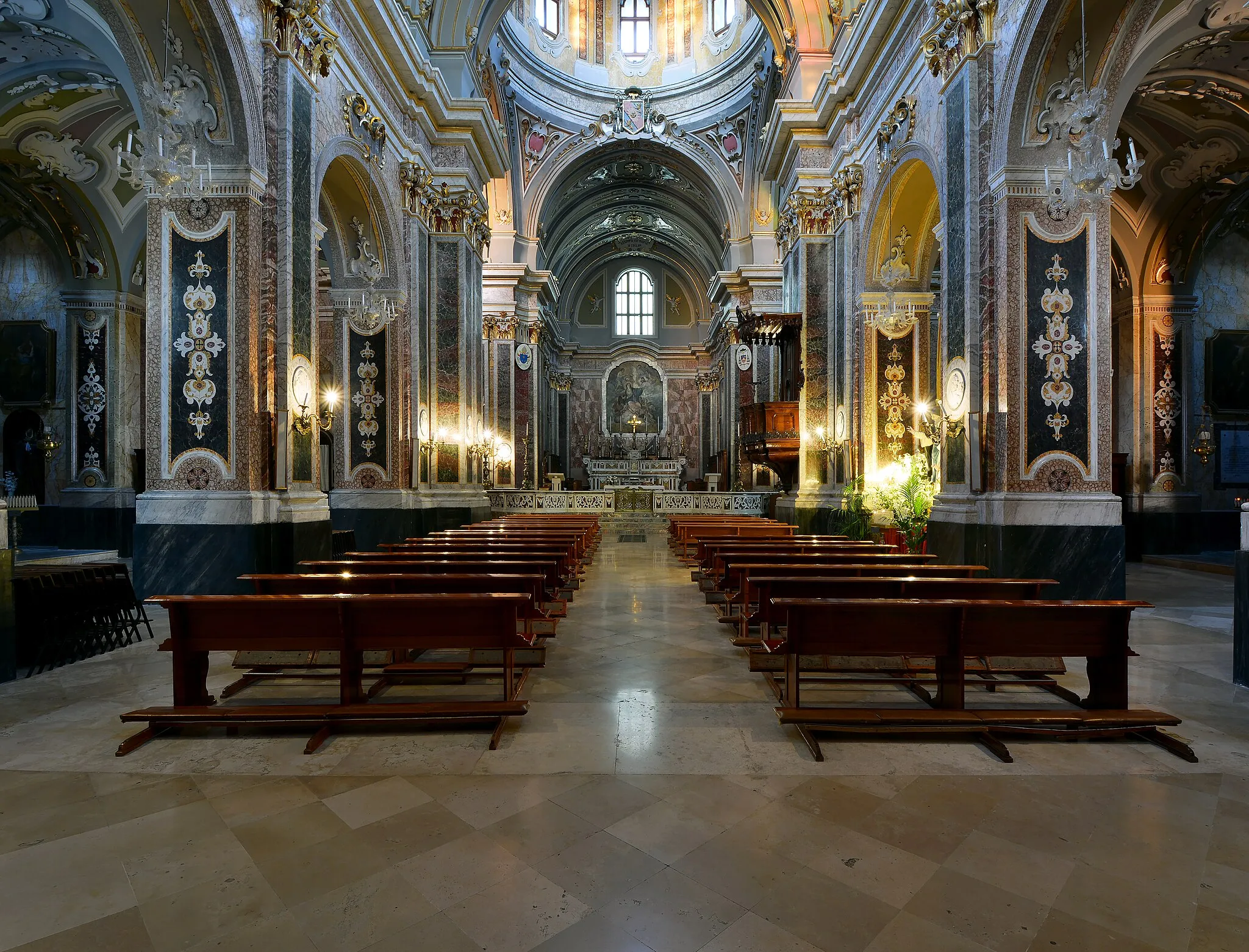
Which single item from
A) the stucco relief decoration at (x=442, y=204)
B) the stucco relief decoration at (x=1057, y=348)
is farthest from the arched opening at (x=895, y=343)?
the stucco relief decoration at (x=442, y=204)

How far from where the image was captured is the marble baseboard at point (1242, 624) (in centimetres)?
486

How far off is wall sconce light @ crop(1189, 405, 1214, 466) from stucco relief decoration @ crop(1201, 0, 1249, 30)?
790 centimetres

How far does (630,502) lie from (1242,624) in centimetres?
1582

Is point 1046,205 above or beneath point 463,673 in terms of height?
above

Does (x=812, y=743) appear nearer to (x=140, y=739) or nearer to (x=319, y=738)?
(x=319, y=738)

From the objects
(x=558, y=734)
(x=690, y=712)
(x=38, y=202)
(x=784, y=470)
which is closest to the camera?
(x=558, y=734)

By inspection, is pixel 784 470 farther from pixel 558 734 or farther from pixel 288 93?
pixel 558 734

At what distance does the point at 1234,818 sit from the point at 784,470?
13.8 metres

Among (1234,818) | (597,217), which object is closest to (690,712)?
(1234,818)

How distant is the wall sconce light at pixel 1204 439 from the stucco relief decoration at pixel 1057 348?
911 centimetres

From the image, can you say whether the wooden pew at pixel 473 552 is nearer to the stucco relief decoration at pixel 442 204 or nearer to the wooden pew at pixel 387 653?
the wooden pew at pixel 387 653

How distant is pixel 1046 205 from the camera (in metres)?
7.52

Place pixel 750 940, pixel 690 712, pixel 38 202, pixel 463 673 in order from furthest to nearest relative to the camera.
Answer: pixel 38 202 → pixel 463 673 → pixel 690 712 → pixel 750 940

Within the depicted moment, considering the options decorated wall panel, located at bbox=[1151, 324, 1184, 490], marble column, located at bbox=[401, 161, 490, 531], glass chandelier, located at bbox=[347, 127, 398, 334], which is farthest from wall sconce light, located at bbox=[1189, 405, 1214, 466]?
glass chandelier, located at bbox=[347, 127, 398, 334]
